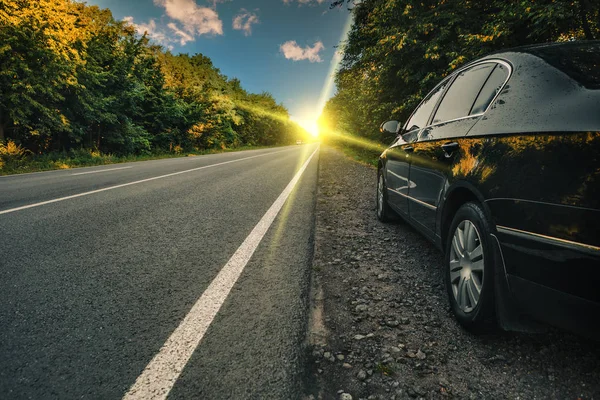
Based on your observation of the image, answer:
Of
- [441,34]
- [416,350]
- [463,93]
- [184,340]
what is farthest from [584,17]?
[184,340]

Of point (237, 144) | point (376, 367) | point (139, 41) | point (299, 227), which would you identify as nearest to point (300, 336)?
point (376, 367)

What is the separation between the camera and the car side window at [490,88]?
78.7 inches

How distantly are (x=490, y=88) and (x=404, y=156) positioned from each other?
130 centimetres

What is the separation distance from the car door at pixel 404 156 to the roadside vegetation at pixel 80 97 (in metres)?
13.6

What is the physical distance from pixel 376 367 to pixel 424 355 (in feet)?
1.00

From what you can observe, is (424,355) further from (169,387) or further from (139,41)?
(139,41)

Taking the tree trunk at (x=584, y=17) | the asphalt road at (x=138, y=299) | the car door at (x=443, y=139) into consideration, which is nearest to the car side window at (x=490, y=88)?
the car door at (x=443, y=139)

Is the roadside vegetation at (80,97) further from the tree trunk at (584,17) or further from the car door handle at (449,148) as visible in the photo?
the tree trunk at (584,17)

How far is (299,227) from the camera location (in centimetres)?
421

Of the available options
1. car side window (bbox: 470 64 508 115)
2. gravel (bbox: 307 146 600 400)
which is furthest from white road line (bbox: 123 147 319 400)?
car side window (bbox: 470 64 508 115)

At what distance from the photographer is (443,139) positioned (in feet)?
7.82

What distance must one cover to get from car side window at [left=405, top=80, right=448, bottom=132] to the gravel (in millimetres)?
1605

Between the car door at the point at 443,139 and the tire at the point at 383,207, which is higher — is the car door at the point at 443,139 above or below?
above

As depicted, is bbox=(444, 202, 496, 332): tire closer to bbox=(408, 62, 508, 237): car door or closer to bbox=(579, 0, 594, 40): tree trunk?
bbox=(408, 62, 508, 237): car door
